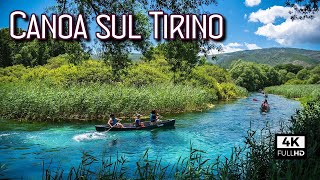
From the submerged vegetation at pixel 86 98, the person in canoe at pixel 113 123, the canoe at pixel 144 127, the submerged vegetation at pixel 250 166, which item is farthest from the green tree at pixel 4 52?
the submerged vegetation at pixel 250 166

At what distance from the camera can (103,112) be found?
82.8 ft

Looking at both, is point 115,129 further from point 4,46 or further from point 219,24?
point 4,46

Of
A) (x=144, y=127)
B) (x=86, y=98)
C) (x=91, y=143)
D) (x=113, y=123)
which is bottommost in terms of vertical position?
(x=91, y=143)

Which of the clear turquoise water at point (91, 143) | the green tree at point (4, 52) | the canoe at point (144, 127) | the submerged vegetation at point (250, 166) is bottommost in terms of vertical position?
the clear turquoise water at point (91, 143)

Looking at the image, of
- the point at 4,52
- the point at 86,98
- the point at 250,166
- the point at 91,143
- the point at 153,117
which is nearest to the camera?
the point at 250,166

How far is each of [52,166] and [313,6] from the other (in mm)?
10897

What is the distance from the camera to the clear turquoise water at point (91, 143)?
13.8 m

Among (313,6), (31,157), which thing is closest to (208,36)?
(313,6)

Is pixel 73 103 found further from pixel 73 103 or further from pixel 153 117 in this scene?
pixel 153 117

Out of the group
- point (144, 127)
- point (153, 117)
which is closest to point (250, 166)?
point (144, 127)

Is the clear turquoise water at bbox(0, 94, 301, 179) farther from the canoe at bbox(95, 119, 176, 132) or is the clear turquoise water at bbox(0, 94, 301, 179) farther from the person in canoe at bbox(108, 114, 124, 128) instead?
the person in canoe at bbox(108, 114, 124, 128)

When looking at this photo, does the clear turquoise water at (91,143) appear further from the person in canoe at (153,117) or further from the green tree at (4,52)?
the green tree at (4,52)

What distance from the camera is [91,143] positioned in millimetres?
17109

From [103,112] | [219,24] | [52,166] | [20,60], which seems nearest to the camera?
[219,24]
